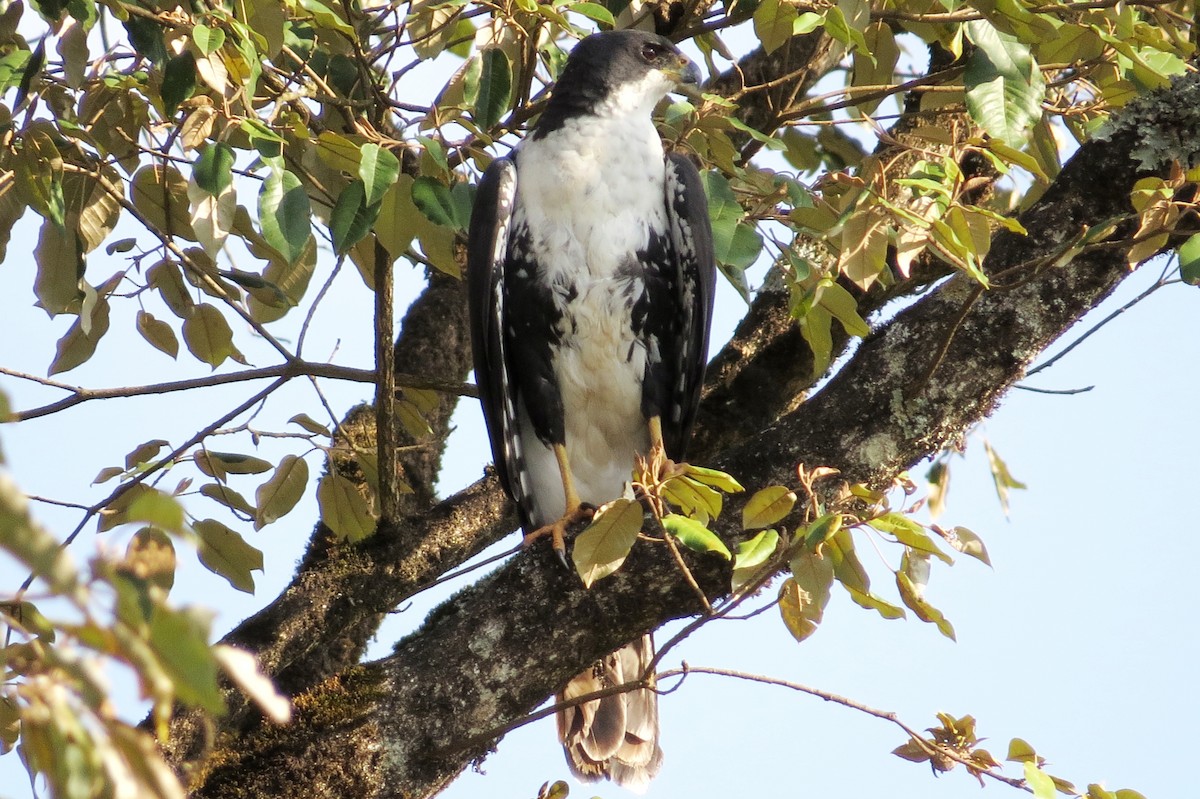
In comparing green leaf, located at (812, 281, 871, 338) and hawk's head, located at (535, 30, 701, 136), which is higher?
hawk's head, located at (535, 30, 701, 136)

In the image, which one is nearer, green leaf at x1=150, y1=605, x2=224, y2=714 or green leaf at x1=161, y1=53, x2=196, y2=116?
green leaf at x1=150, y1=605, x2=224, y2=714

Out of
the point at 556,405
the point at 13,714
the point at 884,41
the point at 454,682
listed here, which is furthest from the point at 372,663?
the point at 884,41

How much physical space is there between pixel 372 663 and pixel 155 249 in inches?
50.5

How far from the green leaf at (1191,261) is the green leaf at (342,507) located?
7.33ft

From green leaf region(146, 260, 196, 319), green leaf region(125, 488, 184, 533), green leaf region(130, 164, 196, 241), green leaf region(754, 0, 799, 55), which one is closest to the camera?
green leaf region(125, 488, 184, 533)

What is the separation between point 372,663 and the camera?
2885mm

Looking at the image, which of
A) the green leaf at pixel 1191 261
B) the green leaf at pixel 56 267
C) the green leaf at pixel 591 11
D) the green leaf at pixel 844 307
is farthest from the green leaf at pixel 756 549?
the green leaf at pixel 56 267

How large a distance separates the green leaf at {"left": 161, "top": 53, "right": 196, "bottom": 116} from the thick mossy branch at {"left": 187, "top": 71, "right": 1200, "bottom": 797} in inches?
50.3

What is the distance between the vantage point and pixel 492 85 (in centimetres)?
291

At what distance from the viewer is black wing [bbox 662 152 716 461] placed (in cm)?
374

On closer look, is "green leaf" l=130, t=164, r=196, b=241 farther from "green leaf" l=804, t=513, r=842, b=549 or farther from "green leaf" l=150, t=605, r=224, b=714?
"green leaf" l=150, t=605, r=224, b=714

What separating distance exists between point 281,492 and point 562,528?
2.85 feet

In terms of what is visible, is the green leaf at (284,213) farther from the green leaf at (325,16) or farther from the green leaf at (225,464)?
the green leaf at (225,464)

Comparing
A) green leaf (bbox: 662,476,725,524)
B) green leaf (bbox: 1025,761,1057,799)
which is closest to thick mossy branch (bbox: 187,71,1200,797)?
green leaf (bbox: 662,476,725,524)
